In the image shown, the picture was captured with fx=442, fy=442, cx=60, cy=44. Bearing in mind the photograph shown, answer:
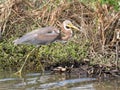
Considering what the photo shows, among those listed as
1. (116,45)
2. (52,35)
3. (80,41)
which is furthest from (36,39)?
(116,45)

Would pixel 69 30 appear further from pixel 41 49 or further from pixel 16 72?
pixel 16 72

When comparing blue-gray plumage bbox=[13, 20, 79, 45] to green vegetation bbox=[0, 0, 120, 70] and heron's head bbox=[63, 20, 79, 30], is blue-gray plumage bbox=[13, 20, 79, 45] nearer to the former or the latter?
green vegetation bbox=[0, 0, 120, 70]

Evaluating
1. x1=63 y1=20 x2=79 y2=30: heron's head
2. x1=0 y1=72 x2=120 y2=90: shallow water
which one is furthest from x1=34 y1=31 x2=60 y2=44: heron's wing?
x1=0 y1=72 x2=120 y2=90: shallow water

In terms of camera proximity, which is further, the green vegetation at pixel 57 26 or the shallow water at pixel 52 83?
the green vegetation at pixel 57 26

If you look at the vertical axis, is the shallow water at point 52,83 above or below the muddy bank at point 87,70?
below

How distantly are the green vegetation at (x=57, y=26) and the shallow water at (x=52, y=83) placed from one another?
622 millimetres

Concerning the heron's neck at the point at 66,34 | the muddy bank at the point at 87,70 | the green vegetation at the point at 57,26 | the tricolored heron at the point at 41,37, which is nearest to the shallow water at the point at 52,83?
the muddy bank at the point at 87,70

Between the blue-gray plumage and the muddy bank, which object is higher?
the blue-gray plumage

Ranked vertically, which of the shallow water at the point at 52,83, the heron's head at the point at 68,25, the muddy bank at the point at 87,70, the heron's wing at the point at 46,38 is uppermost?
the heron's head at the point at 68,25

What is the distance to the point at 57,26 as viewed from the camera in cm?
1129

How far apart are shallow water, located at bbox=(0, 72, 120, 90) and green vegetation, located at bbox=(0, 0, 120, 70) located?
24.5 inches

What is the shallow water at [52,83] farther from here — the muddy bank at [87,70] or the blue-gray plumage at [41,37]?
the blue-gray plumage at [41,37]

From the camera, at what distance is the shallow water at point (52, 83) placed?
8406 mm

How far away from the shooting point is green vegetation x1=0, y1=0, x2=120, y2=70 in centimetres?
984
